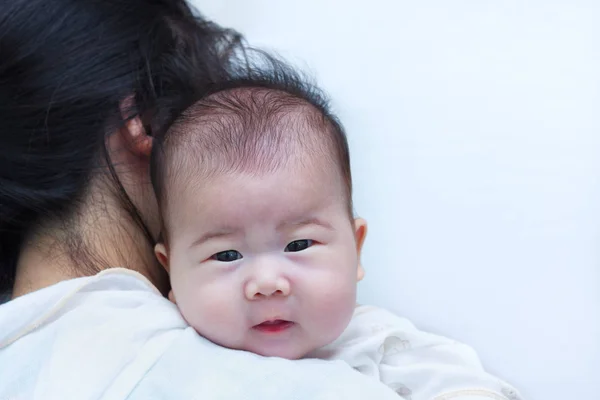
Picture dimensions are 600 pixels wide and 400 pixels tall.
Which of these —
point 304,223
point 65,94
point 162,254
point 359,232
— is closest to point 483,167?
point 359,232

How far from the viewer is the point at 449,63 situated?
3.55 ft

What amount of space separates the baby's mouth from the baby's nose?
0.05 m

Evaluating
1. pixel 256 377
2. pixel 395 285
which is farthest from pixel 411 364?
pixel 256 377

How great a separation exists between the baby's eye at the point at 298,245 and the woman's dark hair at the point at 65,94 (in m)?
0.22

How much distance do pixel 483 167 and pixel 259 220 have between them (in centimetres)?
47

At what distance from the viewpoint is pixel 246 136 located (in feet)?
2.35

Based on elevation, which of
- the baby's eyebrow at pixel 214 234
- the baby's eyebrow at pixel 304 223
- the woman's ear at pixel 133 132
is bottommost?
the baby's eyebrow at pixel 214 234

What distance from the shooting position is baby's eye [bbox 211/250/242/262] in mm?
734

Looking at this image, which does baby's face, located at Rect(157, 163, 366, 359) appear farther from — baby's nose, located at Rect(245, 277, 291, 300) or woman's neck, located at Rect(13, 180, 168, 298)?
woman's neck, located at Rect(13, 180, 168, 298)

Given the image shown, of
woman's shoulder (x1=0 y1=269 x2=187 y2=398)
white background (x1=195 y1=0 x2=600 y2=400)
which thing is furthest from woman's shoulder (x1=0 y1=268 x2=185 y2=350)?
white background (x1=195 y1=0 x2=600 y2=400)

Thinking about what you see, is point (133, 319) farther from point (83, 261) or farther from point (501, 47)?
point (501, 47)

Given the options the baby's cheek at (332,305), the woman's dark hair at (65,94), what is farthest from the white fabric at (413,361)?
the woman's dark hair at (65,94)

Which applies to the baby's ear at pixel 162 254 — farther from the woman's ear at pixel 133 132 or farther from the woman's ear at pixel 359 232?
the woman's ear at pixel 359 232

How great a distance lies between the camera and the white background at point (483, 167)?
38.3 inches
